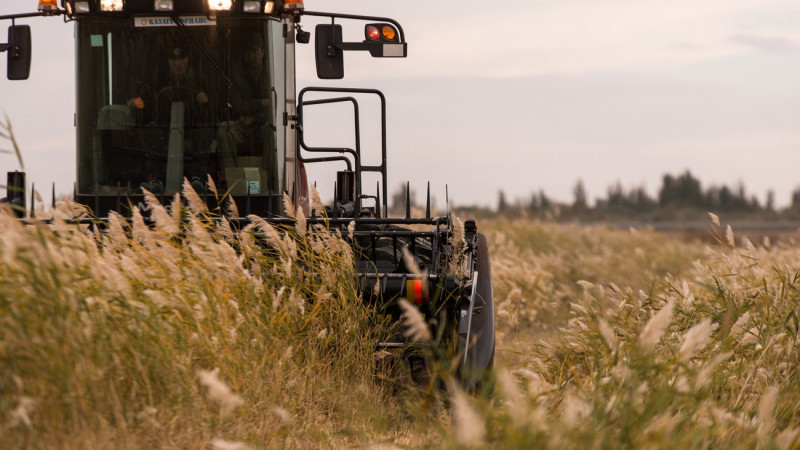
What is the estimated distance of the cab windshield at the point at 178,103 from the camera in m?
7.75

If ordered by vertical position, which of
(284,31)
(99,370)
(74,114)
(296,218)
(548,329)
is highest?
(284,31)

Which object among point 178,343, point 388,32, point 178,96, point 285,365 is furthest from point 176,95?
point 178,343

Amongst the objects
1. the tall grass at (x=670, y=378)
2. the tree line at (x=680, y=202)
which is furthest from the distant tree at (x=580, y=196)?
the tall grass at (x=670, y=378)

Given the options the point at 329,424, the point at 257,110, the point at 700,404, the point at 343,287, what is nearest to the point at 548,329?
the point at 257,110

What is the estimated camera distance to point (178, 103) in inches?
305

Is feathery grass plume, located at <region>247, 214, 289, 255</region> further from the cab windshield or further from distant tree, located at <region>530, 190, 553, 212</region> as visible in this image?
distant tree, located at <region>530, 190, 553, 212</region>

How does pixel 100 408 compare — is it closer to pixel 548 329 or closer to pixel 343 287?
pixel 343 287

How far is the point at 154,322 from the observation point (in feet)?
14.8

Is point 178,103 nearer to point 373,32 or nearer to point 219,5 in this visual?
point 219,5

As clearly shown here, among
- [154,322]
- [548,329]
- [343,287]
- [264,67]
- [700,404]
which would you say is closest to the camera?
[700,404]

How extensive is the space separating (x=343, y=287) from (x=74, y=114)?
3212mm

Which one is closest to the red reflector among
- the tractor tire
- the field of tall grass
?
the field of tall grass

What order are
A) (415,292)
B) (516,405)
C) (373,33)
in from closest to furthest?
(516,405)
(415,292)
(373,33)

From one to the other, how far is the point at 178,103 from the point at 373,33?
1.60 meters
